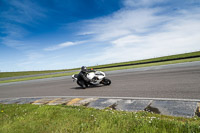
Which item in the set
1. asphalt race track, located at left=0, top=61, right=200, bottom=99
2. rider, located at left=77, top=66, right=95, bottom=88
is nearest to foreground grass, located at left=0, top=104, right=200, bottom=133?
asphalt race track, located at left=0, top=61, right=200, bottom=99

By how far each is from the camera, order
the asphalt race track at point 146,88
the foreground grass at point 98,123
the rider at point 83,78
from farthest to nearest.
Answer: the rider at point 83,78 → the asphalt race track at point 146,88 → the foreground grass at point 98,123

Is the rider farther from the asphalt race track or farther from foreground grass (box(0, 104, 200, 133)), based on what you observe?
foreground grass (box(0, 104, 200, 133))

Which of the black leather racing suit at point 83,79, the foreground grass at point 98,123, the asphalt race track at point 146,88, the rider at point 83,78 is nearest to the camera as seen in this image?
the foreground grass at point 98,123

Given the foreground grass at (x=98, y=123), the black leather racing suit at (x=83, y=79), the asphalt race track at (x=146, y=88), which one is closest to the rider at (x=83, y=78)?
the black leather racing suit at (x=83, y=79)

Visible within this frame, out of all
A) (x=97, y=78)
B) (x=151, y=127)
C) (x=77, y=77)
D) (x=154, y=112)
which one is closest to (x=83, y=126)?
(x=151, y=127)

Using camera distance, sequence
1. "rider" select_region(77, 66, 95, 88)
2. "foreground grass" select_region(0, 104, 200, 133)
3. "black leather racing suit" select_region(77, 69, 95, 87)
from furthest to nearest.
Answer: "black leather racing suit" select_region(77, 69, 95, 87)
"rider" select_region(77, 66, 95, 88)
"foreground grass" select_region(0, 104, 200, 133)

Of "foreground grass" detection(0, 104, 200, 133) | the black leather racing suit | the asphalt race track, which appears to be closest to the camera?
"foreground grass" detection(0, 104, 200, 133)

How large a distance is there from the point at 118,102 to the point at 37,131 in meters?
2.99

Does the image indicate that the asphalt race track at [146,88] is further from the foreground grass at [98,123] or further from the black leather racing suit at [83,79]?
the foreground grass at [98,123]

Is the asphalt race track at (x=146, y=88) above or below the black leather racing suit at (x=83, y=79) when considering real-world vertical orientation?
below

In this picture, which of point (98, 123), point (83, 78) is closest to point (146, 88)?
point (83, 78)

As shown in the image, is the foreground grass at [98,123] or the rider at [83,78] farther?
the rider at [83,78]

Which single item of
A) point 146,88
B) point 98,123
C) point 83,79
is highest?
point 83,79

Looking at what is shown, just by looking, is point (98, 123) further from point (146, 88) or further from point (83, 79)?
point (83, 79)
